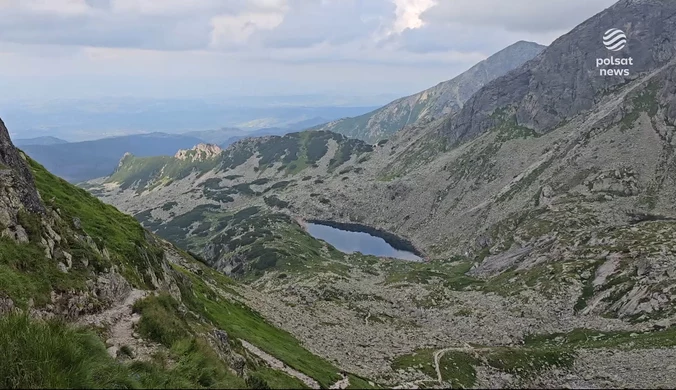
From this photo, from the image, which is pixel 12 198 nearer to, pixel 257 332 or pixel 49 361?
pixel 49 361

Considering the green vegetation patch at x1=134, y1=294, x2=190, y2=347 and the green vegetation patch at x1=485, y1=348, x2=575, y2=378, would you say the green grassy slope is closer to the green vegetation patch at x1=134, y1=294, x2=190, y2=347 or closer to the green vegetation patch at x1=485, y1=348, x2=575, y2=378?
the green vegetation patch at x1=134, y1=294, x2=190, y2=347

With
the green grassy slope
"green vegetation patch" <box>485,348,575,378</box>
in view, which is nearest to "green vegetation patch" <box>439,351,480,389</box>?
"green vegetation patch" <box>485,348,575,378</box>

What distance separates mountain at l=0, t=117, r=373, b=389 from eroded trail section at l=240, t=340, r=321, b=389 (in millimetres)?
152

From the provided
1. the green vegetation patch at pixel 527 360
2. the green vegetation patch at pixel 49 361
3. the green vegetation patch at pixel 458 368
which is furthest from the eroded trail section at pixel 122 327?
the green vegetation patch at pixel 527 360

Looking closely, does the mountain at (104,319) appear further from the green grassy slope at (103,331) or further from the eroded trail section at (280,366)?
the eroded trail section at (280,366)

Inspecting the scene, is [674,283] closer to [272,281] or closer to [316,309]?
[316,309]

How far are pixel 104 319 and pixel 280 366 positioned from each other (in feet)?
58.5

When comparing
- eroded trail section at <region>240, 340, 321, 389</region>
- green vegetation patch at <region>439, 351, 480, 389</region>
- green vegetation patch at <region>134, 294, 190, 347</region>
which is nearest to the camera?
green vegetation patch at <region>134, 294, 190, 347</region>

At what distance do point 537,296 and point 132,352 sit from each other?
3476 inches

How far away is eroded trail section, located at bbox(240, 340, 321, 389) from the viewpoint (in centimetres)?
3744

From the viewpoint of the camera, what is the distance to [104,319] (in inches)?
995

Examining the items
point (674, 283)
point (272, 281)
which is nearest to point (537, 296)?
point (674, 283)

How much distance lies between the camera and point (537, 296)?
304 ft

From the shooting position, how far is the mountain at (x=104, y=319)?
520 inches
